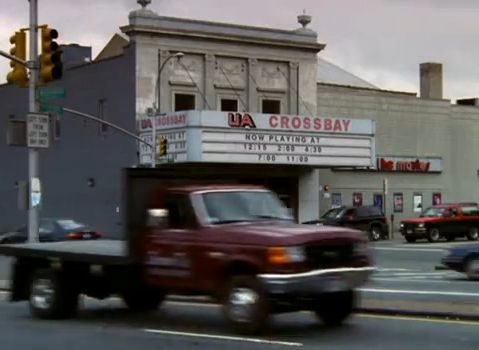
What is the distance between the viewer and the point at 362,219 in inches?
1892

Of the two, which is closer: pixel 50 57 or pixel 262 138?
pixel 50 57

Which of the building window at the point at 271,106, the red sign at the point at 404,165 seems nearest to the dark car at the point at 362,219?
the building window at the point at 271,106

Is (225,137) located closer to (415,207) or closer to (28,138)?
(415,207)

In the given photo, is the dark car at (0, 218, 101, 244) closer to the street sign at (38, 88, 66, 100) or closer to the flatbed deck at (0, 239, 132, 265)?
the street sign at (38, 88, 66, 100)

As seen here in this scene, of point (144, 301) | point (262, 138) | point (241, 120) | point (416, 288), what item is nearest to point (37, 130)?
point (144, 301)

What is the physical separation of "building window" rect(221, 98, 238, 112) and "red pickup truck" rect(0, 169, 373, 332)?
34014mm

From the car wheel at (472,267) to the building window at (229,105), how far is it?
27.1 m

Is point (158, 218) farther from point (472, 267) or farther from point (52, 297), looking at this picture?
point (472, 267)

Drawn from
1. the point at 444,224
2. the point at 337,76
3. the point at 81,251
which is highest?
the point at 337,76

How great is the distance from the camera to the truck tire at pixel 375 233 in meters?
48.7

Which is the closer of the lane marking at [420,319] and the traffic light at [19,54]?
the lane marking at [420,319]

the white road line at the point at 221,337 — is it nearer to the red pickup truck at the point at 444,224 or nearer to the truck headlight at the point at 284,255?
the truck headlight at the point at 284,255

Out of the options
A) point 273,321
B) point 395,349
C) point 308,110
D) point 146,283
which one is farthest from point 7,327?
point 308,110

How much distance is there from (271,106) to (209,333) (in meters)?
38.4
